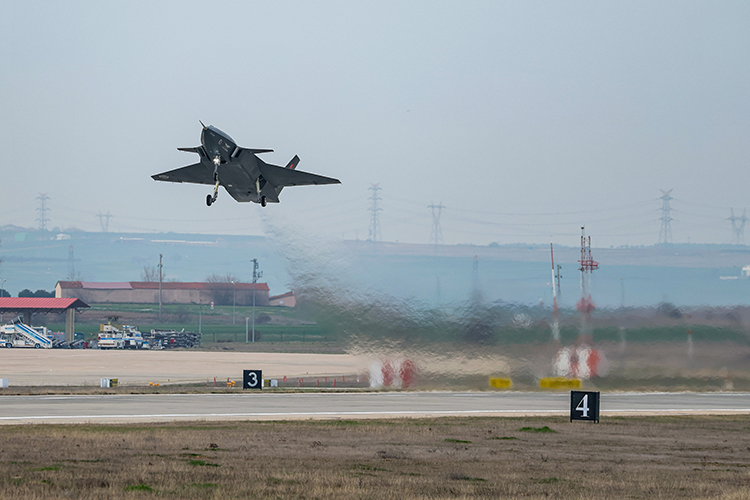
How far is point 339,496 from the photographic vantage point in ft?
68.2

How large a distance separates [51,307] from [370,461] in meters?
156

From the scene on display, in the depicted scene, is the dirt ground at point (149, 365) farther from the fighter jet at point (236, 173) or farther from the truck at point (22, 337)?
the fighter jet at point (236, 173)

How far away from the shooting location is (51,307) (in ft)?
554

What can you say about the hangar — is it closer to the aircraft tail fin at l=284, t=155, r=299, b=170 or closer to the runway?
the runway

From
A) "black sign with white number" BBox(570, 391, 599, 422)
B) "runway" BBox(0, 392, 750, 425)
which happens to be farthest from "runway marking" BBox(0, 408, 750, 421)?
"black sign with white number" BBox(570, 391, 599, 422)

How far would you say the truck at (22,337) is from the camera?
159250mm

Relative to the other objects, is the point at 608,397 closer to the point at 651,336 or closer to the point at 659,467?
the point at 651,336

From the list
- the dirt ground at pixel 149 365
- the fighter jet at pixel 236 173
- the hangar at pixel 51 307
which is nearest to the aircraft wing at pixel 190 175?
the fighter jet at pixel 236 173

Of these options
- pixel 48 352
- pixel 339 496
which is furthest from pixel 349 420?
pixel 48 352

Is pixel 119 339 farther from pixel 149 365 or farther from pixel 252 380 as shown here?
pixel 252 380

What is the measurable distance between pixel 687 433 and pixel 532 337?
27548 mm

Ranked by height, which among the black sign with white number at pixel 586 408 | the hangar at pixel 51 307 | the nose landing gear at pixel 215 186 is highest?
the nose landing gear at pixel 215 186

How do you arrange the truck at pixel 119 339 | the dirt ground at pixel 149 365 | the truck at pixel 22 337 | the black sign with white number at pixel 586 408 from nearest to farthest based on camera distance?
1. the black sign with white number at pixel 586 408
2. the dirt ground at pixel 149 365
3. the truck at pixel 22 337
4. the truck at pixel 119 339

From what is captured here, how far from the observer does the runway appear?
49.5 metres
